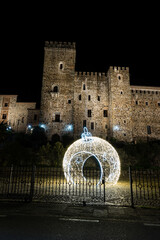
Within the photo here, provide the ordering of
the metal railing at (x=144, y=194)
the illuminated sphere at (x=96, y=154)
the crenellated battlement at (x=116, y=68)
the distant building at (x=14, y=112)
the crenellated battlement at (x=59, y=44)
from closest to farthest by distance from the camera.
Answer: the metal railing at (x=144, y=194), the illuminated sphere at (x=96, y=154), the crenellated battlement at (x=59, y=44), the crenellated battlement at (x=116, y=68), the distant building at (x=14, y=112)

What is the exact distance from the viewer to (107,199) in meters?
5.80

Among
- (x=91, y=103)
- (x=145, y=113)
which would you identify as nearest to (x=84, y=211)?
(x=91, y=103)

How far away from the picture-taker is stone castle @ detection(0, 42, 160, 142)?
1021 inches

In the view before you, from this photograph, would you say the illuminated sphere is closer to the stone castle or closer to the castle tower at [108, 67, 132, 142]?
the stone castle

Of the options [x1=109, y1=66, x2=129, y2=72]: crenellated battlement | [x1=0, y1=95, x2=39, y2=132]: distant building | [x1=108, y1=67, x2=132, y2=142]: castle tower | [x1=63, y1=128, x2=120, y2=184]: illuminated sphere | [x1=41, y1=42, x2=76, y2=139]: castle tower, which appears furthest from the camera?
[x1=0, y1=95, x2=39, y2=132]: distant building

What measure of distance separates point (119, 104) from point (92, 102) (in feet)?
15.5

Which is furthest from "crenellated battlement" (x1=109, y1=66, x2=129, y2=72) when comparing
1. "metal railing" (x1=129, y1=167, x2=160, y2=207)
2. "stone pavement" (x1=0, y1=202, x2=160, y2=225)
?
"stone pavement" (x1=0, y1=202, x2=160, y2=225)

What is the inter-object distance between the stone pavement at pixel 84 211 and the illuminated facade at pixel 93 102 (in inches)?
783

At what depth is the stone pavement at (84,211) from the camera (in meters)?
4.09

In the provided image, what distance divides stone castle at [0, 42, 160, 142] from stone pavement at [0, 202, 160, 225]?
65.3ft

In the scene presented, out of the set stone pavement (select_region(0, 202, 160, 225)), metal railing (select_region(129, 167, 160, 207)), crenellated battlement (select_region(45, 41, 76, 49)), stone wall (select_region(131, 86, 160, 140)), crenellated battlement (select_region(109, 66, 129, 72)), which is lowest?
stone pavement (select_region(0, 202, 160, 225))

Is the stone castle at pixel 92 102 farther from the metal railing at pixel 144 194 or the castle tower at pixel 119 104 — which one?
the metal railing at pixel 144 194

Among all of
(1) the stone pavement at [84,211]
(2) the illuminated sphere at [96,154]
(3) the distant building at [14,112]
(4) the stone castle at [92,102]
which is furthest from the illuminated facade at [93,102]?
(1) the stone pavement at [84,211]

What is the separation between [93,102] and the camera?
2845 centimetres
